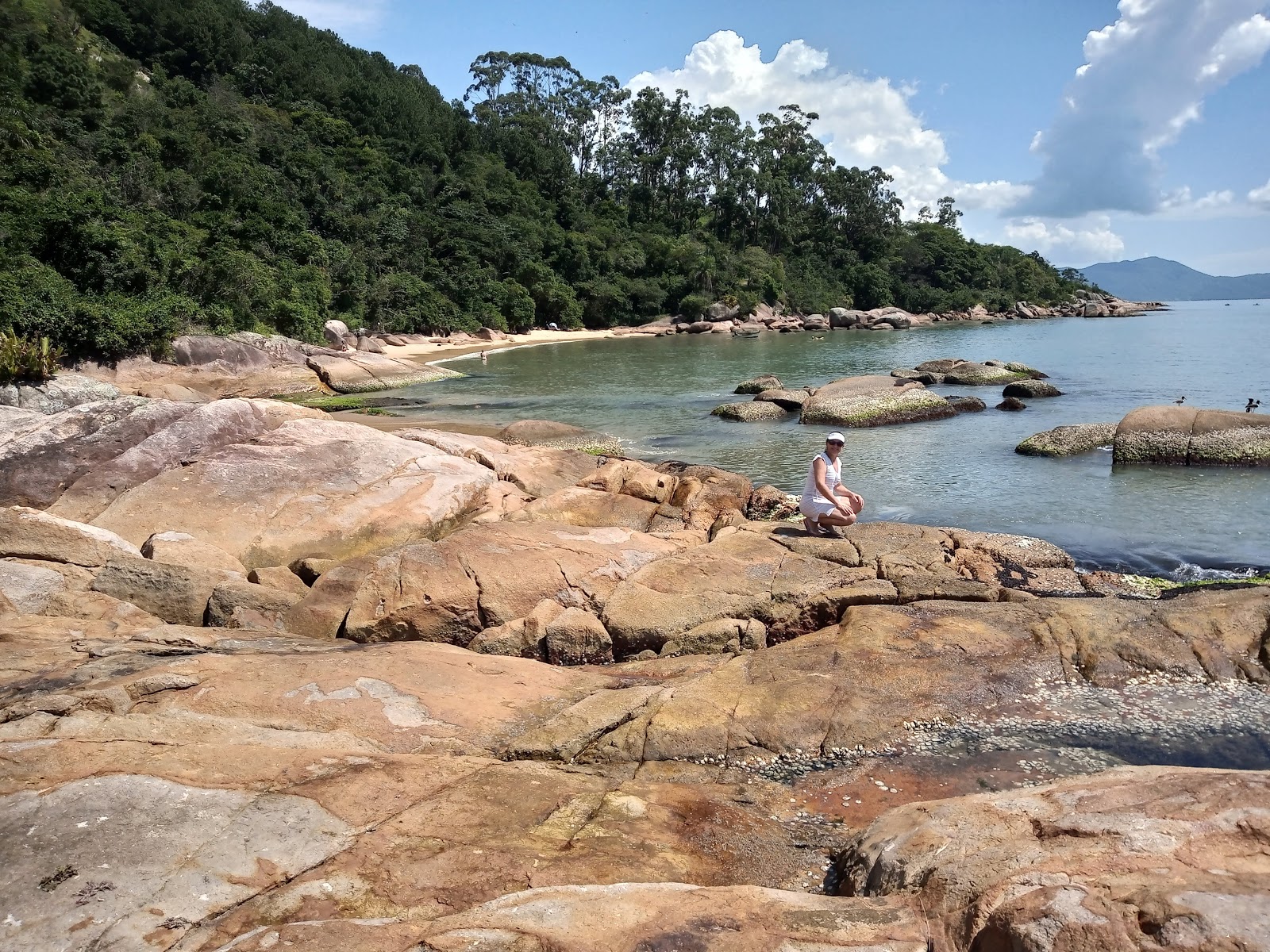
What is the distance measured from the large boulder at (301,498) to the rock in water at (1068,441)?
45.3 ft

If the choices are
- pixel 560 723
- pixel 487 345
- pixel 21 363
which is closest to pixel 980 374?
pixel 560 723

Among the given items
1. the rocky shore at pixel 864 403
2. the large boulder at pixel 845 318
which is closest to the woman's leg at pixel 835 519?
the rocky shore at pixel 864 403

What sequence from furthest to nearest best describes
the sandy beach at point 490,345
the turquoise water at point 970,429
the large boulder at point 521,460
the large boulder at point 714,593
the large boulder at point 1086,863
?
the sandy beach at point 490,345 < the turquoise water at point 970,429 < the large boulder at point 521,460 < the large boulder at point 714,593 < the large boulder at point 1086,863

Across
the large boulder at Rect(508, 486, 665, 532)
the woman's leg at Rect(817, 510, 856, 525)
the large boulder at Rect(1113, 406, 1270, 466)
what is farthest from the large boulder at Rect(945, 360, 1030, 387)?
the woman's leg at Rect(817, 510, 856, 525)

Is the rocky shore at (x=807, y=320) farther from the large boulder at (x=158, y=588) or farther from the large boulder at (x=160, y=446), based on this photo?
the large boulder at (x=158, y=588)

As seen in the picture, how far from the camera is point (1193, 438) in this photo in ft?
57.9

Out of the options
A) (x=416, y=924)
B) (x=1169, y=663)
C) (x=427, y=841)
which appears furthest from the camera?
(x=1169, y=663)

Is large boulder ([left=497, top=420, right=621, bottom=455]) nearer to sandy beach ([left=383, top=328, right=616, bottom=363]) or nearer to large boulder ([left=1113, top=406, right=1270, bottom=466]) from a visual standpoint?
large boulder ([left=1113, top=406, right=1270, bottom=466])

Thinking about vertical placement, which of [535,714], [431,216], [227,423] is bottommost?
[535,714]

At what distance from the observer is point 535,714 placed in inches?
251

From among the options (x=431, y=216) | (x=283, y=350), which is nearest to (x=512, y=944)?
(x=283, y=350)

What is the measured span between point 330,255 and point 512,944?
53.6 m

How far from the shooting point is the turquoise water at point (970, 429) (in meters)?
13.5

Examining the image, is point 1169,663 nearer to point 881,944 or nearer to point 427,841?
point 881,944
